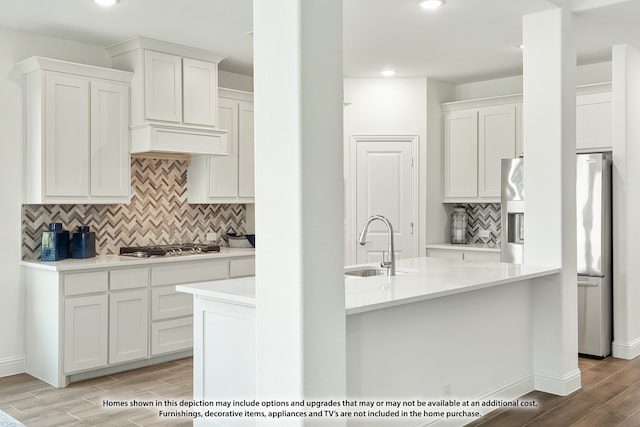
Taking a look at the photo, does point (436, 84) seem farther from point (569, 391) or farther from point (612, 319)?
point (569, 391)

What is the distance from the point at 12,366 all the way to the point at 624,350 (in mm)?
4887

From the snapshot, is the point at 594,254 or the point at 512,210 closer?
the point at 594,254

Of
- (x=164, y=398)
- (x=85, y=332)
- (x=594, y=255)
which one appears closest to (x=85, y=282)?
(x=85, y=332)

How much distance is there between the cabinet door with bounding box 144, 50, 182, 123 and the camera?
15.6 feet

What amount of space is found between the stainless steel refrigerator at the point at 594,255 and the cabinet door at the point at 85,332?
3.86 meters

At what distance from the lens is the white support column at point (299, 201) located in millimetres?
2314

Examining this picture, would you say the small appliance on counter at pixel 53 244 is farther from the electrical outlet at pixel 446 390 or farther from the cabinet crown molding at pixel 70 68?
the electrical outlet at pixel 446 390

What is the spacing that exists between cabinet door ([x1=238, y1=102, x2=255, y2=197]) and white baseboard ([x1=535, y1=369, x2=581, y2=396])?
310 centimetres

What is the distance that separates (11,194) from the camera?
14.8 feet

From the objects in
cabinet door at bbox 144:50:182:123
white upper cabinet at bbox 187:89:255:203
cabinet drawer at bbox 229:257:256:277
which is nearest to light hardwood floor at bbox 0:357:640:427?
cabinet drawer at bbox 229:257:256:277

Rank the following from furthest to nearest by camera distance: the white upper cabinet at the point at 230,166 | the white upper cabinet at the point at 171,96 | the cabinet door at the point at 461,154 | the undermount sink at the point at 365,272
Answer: the cabinet door at the point at 461,154 < the white upper cabinet at the point at 230,166 < the white upper cabinet at the point at 171,96 < the undermount sink at the point at 365,272

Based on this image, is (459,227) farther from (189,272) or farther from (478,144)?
(189,272)

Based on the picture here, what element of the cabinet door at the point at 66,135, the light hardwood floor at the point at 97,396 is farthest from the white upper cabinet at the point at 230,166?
the light hardwood floor at the point at 97,396

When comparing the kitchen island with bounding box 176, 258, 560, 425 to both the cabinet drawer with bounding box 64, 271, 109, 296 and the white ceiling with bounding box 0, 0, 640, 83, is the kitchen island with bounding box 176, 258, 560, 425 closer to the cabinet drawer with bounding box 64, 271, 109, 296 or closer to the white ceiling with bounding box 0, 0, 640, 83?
the cabinet drawer with bounding box 64, 271, 109, 296
